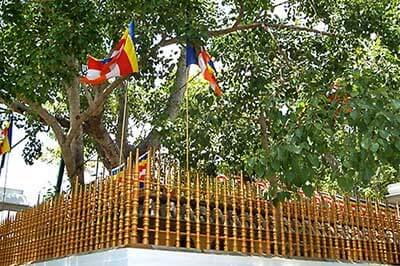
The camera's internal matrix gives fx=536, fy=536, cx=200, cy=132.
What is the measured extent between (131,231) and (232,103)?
4.92 metres

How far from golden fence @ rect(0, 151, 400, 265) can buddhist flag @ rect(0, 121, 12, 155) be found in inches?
102

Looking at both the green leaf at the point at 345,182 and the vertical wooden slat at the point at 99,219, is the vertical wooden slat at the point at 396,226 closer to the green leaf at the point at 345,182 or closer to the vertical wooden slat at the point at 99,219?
the green leaf at the point at 345,182

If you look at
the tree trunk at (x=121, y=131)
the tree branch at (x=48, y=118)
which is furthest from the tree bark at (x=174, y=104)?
the tree branch at (x=48, y=118)

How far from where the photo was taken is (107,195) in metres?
4.95

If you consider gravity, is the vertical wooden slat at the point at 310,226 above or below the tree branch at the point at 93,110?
below

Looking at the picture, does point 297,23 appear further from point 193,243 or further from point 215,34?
point 193,243

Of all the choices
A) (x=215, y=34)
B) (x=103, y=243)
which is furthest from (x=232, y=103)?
(x=103, y=243)

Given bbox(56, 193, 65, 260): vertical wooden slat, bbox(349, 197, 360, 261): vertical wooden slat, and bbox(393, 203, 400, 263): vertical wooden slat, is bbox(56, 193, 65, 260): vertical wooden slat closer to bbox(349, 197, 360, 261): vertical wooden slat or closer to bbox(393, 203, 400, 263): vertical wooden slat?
bbox(349, 197, 360, 261): vertical wooden slat

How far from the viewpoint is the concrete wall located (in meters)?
4.36

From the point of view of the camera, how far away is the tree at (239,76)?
4.21m

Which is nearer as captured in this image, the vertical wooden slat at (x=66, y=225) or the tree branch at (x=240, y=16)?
the vertical wooden slat at (x=66, y=225)

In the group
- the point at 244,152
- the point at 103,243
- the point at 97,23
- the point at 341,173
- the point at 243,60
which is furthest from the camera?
the point at 244,152

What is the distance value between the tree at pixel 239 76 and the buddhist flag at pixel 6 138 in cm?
87

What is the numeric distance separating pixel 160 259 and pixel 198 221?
54 cm
